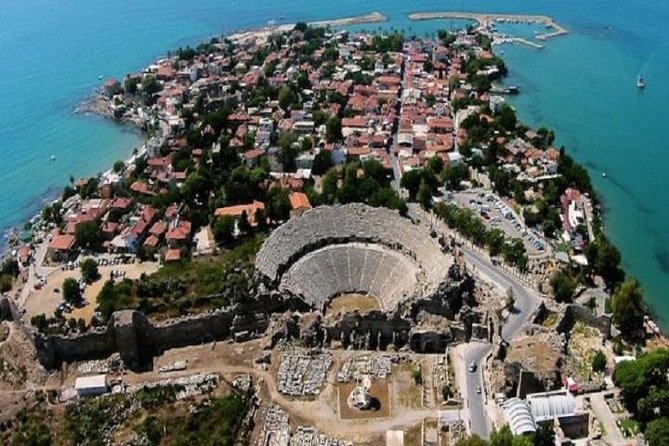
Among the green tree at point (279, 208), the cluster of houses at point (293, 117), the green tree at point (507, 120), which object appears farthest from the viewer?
the green tree at point (507, 120)

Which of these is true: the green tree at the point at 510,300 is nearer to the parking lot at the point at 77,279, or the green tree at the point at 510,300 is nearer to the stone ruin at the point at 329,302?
the stone ruin at the point at 329,302

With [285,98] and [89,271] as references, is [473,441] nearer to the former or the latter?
[89,271]

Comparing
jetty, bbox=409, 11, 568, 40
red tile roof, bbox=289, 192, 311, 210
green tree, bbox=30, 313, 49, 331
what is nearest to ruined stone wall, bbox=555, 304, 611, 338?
red tile roof, bbox=289, 192, 311, 210

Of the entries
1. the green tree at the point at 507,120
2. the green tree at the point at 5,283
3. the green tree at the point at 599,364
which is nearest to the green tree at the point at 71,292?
the green tree at the point at 5,283

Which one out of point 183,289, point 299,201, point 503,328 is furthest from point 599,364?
point 299,201

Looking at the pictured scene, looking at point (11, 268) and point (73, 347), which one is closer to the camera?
point (73, 347)
